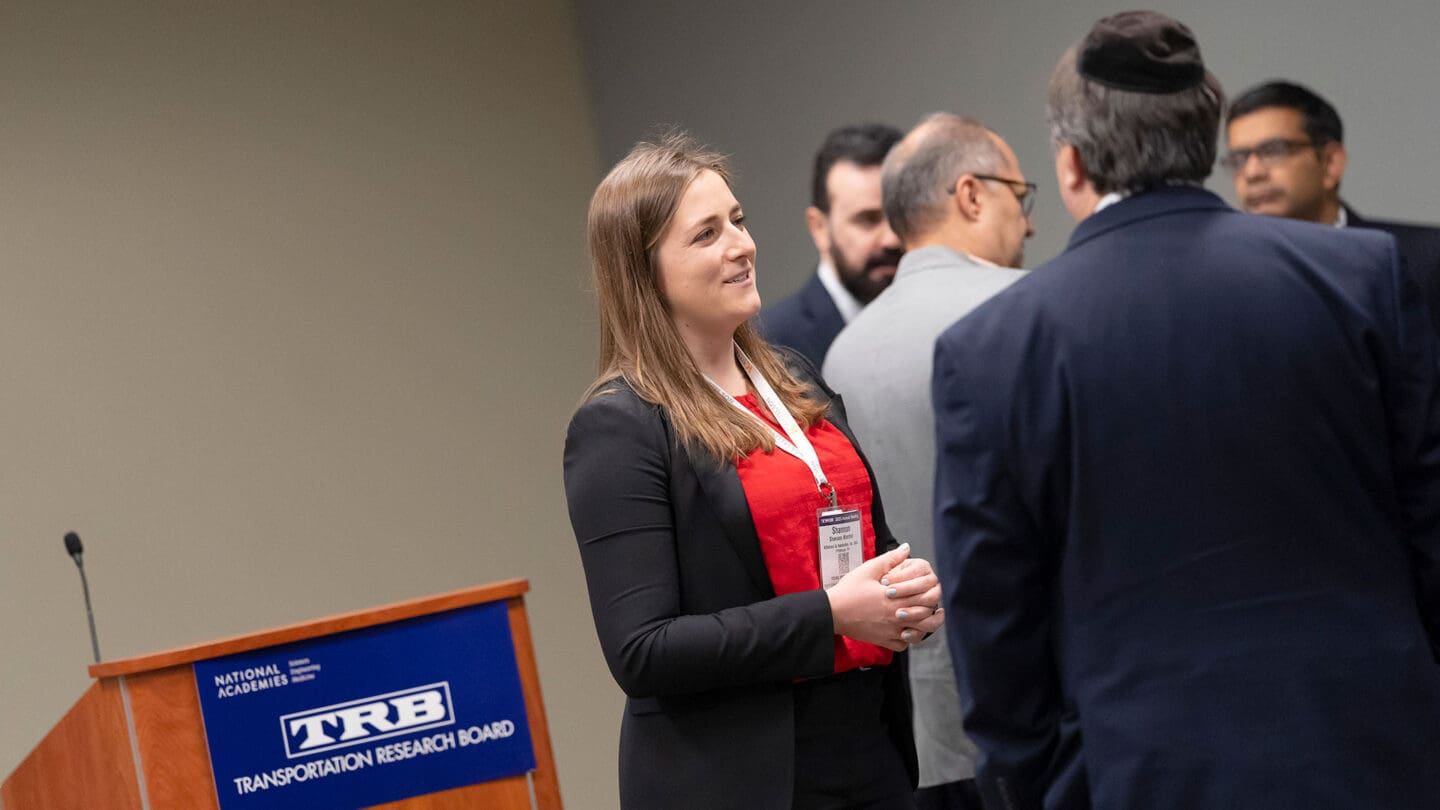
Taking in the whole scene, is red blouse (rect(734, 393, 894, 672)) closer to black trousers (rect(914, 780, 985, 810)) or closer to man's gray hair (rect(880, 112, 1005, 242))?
black trousers (rect(914, 780, 985, 810))

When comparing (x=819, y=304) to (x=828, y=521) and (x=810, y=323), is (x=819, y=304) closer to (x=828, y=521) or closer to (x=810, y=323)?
(x=810, y=323)

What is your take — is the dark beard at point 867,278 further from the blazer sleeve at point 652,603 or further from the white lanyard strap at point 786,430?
the blazer sleeve at point 652,603

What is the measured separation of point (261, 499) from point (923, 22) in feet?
9.60

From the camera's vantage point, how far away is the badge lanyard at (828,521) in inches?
76.8

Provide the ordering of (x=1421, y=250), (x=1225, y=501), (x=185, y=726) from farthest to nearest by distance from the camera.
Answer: (x=1421, y=250)
(x=185, y=726)
(x=1225, y=501)

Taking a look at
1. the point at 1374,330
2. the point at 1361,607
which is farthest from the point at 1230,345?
the point at 1361,607

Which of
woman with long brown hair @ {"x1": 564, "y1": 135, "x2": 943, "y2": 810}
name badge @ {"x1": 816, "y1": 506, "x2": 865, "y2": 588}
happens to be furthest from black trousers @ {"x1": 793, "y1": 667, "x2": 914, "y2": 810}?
name badge @ {"x1": 816, "y1": 506, "x2": 865, "y2": 588}

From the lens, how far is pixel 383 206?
5891mm

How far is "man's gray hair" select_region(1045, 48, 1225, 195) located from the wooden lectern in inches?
54.9

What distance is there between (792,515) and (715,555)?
11 cm

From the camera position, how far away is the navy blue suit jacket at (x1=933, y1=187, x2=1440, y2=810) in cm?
161

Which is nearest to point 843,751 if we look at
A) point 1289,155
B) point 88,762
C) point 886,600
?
point 886,600

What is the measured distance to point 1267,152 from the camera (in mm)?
3742

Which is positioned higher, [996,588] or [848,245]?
[848,245]
